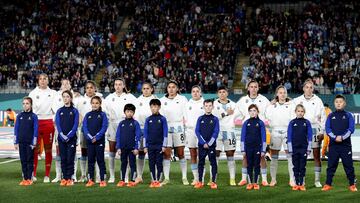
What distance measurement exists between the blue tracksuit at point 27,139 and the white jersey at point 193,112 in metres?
3.08

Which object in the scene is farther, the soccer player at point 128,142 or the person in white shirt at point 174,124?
the person in white shirt at point 174,124

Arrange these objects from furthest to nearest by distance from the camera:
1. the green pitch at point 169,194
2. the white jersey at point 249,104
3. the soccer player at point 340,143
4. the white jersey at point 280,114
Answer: the white jersey at point 249,104
the white jersey at point 280,114
the soccer player at point 340,143
the green pitch at point 169,194

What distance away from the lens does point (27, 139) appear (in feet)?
45.7

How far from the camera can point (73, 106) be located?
561 inches

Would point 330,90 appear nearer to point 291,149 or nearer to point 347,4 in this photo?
point 347,4

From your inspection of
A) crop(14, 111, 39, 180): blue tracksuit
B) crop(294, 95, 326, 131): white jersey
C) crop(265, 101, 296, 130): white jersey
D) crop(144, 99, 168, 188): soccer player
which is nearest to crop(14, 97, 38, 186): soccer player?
crop(14, 111, 39, 180): blue tracksuit

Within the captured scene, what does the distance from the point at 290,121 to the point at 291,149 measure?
554 mm

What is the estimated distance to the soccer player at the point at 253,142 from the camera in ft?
43.3

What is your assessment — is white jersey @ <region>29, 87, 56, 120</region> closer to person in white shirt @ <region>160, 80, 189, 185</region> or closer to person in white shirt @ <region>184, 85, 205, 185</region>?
person in white shirt @ <region>160, 80, 189, 185</region>

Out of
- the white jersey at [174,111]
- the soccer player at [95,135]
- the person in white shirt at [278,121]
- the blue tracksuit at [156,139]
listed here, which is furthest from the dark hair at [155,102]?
the person in white shirt at [278,121]

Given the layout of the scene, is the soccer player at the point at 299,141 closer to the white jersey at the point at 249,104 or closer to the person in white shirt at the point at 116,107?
the white jersey at the point at 249,104

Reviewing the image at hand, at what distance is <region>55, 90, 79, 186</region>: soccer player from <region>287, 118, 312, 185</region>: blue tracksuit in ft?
14.2

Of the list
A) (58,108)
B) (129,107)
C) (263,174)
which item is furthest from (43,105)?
(263,174)

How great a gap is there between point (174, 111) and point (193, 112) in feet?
1.31
